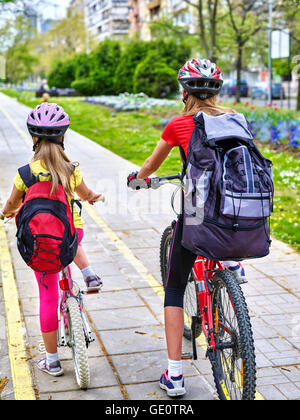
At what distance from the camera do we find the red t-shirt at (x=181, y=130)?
3.53 metres

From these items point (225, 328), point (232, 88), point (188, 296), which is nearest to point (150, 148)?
point (188, 296)

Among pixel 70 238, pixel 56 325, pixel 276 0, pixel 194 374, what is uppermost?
pixel 276 0

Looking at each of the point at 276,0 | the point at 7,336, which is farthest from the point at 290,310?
the point at 276,0

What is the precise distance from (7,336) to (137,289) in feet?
4.83

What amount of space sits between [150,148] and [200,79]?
1238 centimetres

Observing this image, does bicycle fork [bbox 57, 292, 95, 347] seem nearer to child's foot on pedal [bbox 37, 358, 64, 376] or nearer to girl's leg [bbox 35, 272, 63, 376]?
girl's leg [bbox 35, 272, 63, 376]

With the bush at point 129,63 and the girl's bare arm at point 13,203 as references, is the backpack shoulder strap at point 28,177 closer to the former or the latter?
the girl's bare arm at point 13,203

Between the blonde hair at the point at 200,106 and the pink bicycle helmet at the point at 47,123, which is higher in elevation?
the blonde hair at the point at 200,106

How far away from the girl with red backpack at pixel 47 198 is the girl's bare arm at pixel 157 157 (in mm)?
412

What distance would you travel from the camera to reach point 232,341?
11.4 ft

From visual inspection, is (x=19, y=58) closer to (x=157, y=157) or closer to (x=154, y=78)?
(x=154, y=78)

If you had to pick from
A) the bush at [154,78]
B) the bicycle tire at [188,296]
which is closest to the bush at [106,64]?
the bush at [154,78]
